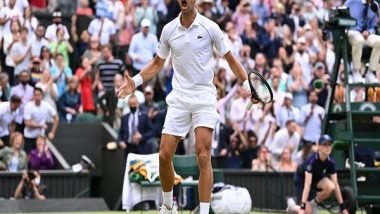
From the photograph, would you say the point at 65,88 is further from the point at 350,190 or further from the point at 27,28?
the point at 350,190

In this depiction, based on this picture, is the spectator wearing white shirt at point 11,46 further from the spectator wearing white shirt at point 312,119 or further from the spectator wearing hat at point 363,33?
the spectator wearing hat at point 363,33

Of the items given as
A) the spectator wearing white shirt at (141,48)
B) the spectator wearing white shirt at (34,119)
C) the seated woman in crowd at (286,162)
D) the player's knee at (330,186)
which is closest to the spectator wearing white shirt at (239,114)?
the seated woman in crowd at (286,162)

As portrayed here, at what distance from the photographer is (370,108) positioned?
61.4 ft

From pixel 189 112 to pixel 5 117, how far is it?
417 inches

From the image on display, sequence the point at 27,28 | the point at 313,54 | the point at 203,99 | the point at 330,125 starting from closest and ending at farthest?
the point at 203,99
the point at 330,125
the point at 27,28
the point at 313,54

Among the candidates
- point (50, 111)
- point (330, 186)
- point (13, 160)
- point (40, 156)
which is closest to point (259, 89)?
point (330, 186)

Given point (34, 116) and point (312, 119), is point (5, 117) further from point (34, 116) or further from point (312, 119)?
point (312, 119)

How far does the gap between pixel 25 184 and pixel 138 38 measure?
509 cm

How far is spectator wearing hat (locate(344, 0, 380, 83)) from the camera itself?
18.8 m

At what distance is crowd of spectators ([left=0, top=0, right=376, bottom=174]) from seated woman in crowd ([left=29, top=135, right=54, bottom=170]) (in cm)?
2

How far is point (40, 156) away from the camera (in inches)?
915

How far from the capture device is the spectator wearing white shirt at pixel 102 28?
88.2 feet

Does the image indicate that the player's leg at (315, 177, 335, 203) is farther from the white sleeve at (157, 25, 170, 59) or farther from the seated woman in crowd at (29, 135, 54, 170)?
the seated woman in crowd at (29, 135, 54, 170)

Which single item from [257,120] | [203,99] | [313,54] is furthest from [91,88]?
[203,99]
